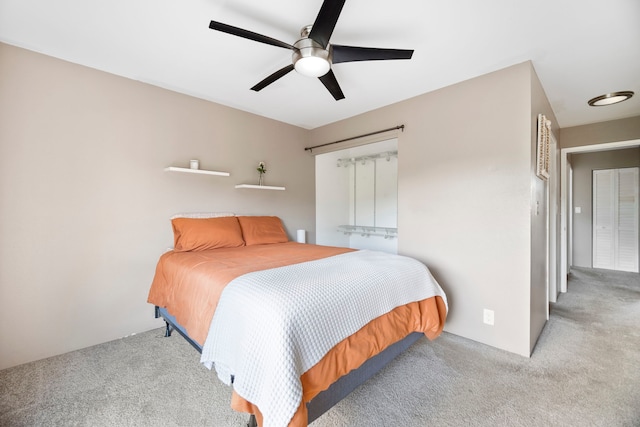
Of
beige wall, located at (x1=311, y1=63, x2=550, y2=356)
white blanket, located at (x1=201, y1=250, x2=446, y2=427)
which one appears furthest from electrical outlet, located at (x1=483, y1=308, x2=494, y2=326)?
white blanket, located at (x1=201, y1=250, x2=446, y2=427)

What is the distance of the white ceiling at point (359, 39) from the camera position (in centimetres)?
164

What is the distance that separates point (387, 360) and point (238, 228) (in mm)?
2014

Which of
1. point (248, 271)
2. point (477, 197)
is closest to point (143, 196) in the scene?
point (248, 271)

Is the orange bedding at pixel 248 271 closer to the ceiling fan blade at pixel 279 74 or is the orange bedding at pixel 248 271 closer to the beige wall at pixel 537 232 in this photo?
the beige wall at pixel 537 232

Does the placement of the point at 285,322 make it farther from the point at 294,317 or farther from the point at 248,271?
the point at 248,271

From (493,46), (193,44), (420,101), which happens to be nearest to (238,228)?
(193,44)

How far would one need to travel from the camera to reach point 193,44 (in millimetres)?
2025

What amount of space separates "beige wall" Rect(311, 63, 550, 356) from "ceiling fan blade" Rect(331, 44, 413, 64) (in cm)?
117

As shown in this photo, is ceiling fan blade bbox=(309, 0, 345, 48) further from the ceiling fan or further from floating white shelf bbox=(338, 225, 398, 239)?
floating white shelf bbox=(338, 225, 398, 239)

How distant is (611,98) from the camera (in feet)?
9.09

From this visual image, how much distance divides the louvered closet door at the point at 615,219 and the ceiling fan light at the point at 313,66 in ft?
19.5

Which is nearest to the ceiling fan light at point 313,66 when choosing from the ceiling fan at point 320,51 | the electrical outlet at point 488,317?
the ceiling fan at point 320,51

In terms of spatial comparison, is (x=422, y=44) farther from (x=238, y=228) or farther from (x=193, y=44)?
(x=238, y=228)

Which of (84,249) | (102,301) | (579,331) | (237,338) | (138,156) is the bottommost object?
(579,331)
